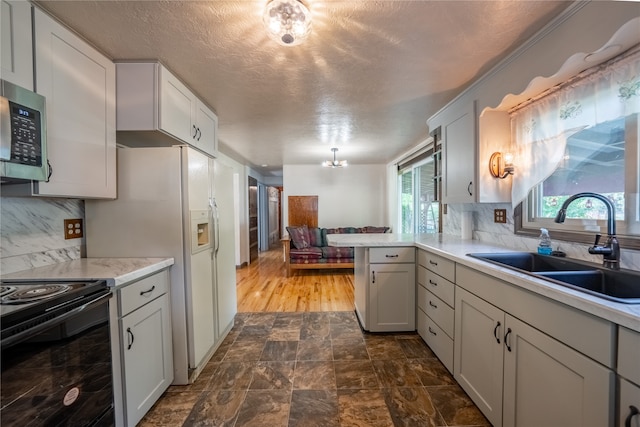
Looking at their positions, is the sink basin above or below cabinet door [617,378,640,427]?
above

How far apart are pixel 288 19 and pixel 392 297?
2.30m

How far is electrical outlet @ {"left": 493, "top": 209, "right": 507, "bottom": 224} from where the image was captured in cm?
217

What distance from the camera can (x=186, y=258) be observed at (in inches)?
69.9

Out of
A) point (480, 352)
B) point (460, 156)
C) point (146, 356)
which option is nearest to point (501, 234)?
point (460, 156)

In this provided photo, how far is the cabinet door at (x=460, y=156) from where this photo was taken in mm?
2012

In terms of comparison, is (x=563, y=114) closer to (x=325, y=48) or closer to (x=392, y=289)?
(x=325, y=48)

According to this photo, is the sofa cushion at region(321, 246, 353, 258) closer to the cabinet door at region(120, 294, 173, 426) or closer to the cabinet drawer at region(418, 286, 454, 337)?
the cabinet drawer at region(418, 286, 454, 337)

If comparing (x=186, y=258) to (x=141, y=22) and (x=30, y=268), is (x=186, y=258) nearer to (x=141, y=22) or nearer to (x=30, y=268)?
(x=30, y=268)

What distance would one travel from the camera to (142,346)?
58.1 inches

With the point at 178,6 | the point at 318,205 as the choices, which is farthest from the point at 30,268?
the point at 318,205

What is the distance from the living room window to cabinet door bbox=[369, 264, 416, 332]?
3.37 feet

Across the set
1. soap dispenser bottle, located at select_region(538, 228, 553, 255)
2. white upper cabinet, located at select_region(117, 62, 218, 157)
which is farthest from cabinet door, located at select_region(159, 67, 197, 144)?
soap dispenser bottle, located at select_region(538, 228, 553, 255)

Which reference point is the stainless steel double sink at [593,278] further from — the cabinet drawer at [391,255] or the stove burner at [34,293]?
the stove burner at [34,293]

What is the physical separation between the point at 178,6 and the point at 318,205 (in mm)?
4989
